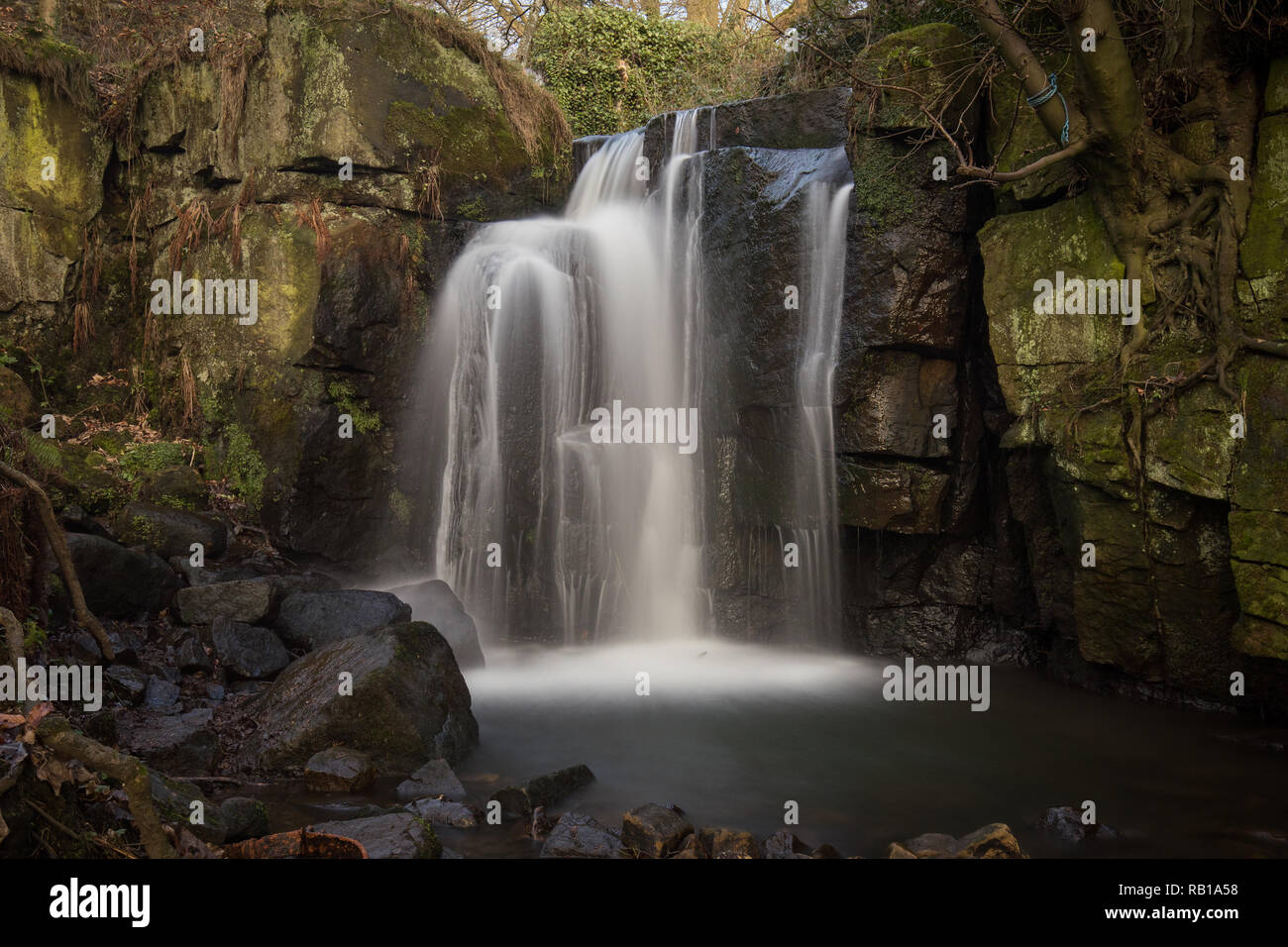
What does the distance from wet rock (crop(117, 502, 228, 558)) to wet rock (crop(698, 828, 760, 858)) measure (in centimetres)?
621

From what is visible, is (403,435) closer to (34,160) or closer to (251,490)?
(251,490)

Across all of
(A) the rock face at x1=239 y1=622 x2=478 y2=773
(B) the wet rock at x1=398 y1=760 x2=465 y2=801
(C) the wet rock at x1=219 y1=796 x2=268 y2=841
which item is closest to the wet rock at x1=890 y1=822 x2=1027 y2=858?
(B) the wet rock at x1=398 y1=760 x2=465 y2=801

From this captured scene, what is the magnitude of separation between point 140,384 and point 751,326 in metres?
7.10

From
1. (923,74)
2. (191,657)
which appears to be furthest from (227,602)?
(923,74)

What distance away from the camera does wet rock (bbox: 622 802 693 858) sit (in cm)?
491

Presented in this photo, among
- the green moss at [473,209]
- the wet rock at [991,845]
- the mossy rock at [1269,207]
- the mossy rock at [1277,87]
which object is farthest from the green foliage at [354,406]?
the mossy rock at [1277,87]

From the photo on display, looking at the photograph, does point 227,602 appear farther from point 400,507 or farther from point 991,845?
point 991,845

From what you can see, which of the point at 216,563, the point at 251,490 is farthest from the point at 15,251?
the point at 216,563

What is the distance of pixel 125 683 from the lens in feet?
21.4

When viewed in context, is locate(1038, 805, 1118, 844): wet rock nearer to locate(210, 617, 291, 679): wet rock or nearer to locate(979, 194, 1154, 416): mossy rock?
locate(979, 194, 1154, 416): mossy rock

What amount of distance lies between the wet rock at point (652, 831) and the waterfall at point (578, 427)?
15.6 ft

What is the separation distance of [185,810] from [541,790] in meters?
1.93

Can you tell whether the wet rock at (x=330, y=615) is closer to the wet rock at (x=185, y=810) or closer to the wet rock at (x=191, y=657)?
the wet rock at (x=191, y=657)

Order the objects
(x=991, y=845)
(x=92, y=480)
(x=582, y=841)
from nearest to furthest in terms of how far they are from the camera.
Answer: (x=991, y=845) < (x=582, y=841) < (x=92, y=480)
